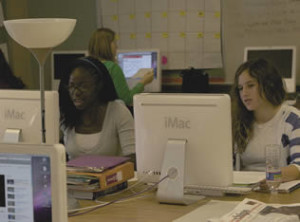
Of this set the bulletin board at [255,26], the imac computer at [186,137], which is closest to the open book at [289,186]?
the imac computer at [186,137]

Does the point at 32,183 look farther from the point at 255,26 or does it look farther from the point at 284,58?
the point at 255,26

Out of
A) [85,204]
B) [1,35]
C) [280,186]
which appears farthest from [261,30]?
[85,204]

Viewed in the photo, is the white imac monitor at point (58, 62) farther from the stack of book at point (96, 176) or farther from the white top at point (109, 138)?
the stack of book at point (96, 176)

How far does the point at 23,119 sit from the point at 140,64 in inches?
126

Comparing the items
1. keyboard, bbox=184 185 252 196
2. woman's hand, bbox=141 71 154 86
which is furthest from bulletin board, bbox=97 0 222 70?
keyboard, bbox=184 185 252 196

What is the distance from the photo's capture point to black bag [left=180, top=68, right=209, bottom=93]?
16.7 feet

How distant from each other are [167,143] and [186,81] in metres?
2.97

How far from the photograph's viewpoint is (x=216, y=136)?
7.03 feet

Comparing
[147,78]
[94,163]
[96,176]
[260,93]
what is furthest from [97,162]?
[147,78]

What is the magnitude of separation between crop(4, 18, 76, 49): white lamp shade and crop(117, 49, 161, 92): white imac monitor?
10.6 ft

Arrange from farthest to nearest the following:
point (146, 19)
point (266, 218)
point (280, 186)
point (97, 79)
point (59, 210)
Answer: point (146, 19) < point (97, 79) < point (280, 186) < point (266, 218) < point (59, 210)

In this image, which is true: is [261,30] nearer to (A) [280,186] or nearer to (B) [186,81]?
(B) [186,81]

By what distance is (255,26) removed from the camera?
200 inches

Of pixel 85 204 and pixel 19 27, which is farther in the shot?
pixel 85 204
